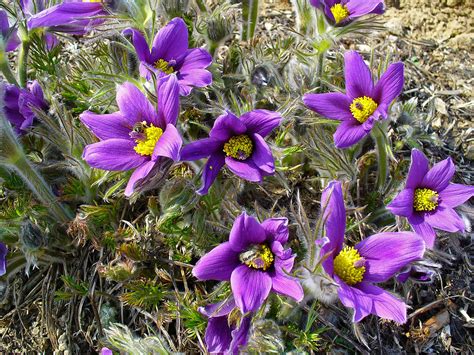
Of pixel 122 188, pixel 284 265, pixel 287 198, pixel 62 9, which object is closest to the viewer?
pixel 284 265

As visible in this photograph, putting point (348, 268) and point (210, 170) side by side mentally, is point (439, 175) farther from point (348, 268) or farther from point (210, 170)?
Result: point (210, 170)

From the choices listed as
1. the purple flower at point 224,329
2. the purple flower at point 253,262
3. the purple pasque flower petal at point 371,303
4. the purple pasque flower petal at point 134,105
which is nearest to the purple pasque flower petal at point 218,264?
the purple flower at point 253,262

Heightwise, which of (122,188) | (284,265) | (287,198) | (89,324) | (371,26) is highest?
(371,26)

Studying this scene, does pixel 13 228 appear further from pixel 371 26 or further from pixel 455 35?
pixel 455 35

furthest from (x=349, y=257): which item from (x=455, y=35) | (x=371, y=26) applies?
(x=455, y=35)

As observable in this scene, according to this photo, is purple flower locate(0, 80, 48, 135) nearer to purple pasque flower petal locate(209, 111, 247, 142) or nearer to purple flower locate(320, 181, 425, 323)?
purple pasque flower petal locate(209, 111, 247, 142)

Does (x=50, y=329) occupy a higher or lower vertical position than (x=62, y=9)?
lower

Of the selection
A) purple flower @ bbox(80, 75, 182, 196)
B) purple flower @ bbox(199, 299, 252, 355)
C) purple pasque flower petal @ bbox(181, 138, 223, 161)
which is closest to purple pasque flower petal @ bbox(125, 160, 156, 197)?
purple flower @ bbox(80, 75, 182, 196)
